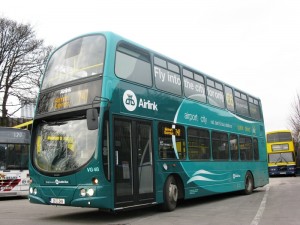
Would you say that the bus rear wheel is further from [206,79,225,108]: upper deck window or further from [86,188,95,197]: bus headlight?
[206,79,225,108]: upper deck window

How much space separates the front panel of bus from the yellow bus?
2832 centimetres

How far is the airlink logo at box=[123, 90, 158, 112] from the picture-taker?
9320 mm

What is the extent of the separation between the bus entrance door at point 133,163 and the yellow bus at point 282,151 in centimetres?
2710

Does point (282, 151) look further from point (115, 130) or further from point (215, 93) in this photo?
point (115, 130)

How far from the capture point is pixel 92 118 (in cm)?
817

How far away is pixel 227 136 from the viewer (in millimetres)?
14586

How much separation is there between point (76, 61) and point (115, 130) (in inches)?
81.9

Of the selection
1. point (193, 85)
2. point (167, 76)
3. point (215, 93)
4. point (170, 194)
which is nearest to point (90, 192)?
point (170, 194)

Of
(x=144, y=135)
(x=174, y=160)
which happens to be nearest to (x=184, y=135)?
(x=174, y=160)

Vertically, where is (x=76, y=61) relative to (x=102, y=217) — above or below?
above

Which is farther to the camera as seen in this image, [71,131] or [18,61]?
[18,61]

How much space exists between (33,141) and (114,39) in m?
3.25

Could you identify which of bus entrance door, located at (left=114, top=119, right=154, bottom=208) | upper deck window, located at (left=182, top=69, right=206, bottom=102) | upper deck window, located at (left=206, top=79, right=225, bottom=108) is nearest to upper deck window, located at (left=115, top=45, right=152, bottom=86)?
bus entrance door, located at (left=114, top=119, right=154, bottom=208)

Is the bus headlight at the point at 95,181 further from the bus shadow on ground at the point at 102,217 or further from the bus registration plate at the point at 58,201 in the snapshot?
the bus shadow on ground at the point at 102,217
